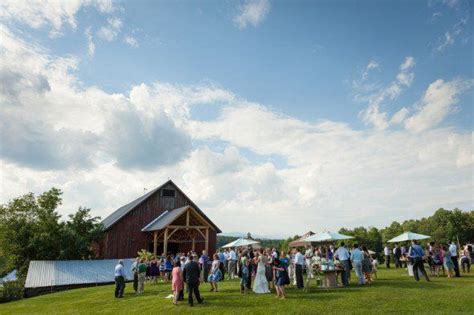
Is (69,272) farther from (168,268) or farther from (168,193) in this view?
(168,193)

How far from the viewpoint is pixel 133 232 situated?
32000mm

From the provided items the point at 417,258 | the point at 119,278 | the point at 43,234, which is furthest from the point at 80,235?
the point at 417,258

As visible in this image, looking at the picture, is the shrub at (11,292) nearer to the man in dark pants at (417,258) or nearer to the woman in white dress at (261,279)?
the woman in white dress at (261,279)

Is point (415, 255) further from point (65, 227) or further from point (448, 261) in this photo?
point (65, 227)

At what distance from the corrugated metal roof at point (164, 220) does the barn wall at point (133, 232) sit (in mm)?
496

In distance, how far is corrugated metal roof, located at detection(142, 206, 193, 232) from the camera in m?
28.6

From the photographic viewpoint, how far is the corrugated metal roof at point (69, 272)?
958 inches

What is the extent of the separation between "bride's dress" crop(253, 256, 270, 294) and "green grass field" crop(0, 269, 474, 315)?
0.58m

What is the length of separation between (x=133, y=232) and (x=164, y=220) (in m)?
3.75

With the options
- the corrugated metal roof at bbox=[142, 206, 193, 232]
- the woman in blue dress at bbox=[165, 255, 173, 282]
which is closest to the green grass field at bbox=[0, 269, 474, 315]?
the woman in blue dress at bbox=[165, 255, 173, 282]

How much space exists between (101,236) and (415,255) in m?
25.3

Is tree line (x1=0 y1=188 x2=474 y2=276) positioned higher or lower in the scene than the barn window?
lower

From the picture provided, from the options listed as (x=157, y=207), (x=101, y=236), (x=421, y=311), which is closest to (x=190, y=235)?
(x=157, y=207)

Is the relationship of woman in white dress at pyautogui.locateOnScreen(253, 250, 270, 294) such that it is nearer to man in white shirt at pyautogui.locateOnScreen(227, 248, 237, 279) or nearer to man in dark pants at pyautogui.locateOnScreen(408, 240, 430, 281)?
man in white shirt at pyautogui.locateOnScreen(227, 248, 237, 279)
